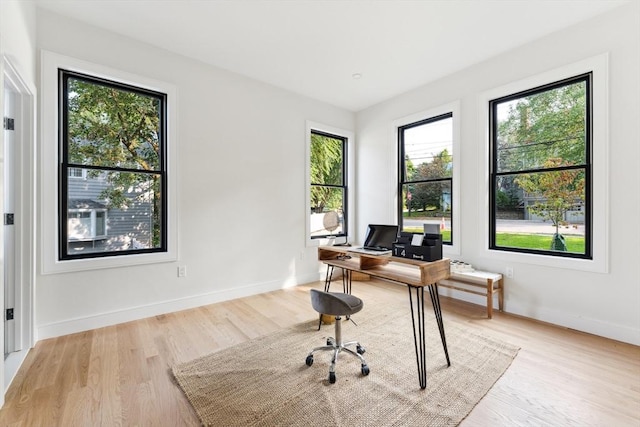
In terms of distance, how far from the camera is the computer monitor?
2.56 meters

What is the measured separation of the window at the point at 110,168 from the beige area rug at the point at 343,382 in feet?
5.60

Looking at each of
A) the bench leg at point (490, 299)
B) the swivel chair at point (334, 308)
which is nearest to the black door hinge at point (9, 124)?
the swivel chair at point (334, 308)

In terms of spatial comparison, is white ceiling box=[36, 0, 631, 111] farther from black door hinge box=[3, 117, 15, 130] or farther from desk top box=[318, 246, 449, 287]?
desk top box=[318, 246, 449, 287]

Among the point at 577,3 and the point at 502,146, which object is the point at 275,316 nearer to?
the point at 502,146

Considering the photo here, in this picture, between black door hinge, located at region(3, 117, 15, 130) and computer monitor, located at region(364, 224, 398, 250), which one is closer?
black door hinge, located at region(3, 117, 15, 130)

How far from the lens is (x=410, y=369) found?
6.86 feet

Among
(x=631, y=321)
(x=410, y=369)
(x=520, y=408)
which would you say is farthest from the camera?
(x=631, y=321)

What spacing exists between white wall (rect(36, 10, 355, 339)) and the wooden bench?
2.14 metres

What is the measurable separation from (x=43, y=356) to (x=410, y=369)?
116 inches

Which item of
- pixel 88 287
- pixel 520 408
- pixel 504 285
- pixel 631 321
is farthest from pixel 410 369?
pixel 88 287

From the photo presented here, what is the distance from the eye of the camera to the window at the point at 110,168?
2750 mm

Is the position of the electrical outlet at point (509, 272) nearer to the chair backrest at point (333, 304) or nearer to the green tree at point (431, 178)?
the green tree at point (431, 178)

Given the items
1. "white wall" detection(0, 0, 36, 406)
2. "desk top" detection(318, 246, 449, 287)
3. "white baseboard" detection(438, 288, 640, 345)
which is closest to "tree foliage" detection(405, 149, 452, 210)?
"white baseboard" detection(438, 288, 640, 345)

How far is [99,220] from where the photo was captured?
2906 mm
